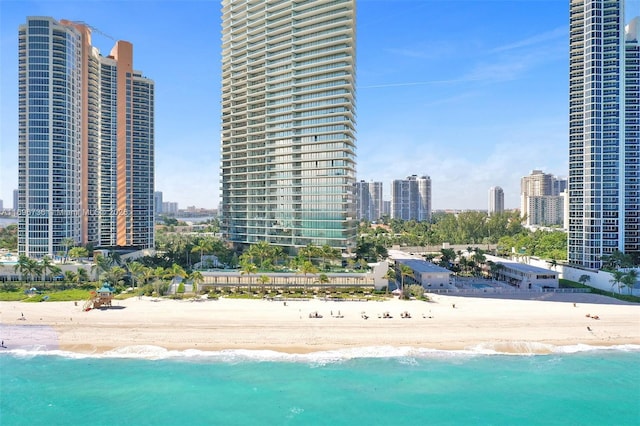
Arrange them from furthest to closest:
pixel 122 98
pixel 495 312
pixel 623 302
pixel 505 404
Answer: pixel 122 98 → pixel 623 302 → pixel 495 312 → pixel 505 404

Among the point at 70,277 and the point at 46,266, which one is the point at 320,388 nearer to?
the point at 70,277

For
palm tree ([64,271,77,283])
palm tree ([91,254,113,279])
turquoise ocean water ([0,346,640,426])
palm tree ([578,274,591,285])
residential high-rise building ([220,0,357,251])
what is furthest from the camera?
residential high-rise building ([220,0,357,251])

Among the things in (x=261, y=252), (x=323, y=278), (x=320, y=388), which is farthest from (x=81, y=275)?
(x=320, y=388)

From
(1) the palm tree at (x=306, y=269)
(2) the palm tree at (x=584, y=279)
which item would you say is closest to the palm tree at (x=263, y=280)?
(1) the palm tree at (x=306, y=269)

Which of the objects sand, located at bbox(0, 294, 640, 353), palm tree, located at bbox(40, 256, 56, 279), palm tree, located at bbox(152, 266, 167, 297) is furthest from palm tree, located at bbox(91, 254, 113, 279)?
sand, located at bbox(0, 294, 640, 353)

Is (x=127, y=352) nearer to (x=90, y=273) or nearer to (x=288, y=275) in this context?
(x=288, y=275)

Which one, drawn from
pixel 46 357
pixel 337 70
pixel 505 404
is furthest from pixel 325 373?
pixel 337 70

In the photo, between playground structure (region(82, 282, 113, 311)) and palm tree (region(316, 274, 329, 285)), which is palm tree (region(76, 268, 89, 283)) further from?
palm tree (region(316, 274, 329, 285))
